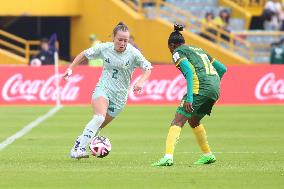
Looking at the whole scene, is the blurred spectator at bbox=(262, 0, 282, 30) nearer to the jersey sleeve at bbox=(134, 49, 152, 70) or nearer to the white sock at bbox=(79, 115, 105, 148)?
the jersey sleeve at bbox=(134, 49, 152, 70)

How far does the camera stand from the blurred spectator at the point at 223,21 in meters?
39.4

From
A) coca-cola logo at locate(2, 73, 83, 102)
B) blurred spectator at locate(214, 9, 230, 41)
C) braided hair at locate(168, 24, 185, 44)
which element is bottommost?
coca-cola logo at locate(2, 73, 83, 102)

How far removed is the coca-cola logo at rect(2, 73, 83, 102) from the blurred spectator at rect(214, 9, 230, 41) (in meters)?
10.5

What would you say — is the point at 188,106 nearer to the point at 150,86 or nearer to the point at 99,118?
the point at 99,118

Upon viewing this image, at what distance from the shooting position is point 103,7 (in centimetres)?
4106

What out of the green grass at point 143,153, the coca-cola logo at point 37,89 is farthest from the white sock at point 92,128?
the coca-cola logo at point 37,89

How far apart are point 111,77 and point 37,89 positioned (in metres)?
15.0

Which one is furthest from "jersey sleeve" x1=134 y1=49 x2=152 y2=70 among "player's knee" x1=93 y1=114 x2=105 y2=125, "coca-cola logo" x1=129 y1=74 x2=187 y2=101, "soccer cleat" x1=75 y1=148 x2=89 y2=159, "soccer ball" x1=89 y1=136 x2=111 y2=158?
"coca-cola logo" x1=129 y1=74 x2=187 y2=101

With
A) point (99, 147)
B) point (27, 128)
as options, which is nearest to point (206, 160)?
point (99, 147)

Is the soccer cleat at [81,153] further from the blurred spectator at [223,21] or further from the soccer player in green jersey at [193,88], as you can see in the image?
the blurred spectator at [223,21]

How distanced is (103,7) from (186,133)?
20.3 m

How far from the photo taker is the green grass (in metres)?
12.5

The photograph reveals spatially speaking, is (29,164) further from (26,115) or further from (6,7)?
(6,7)

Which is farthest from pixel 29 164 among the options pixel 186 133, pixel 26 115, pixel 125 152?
pixel 26 115
